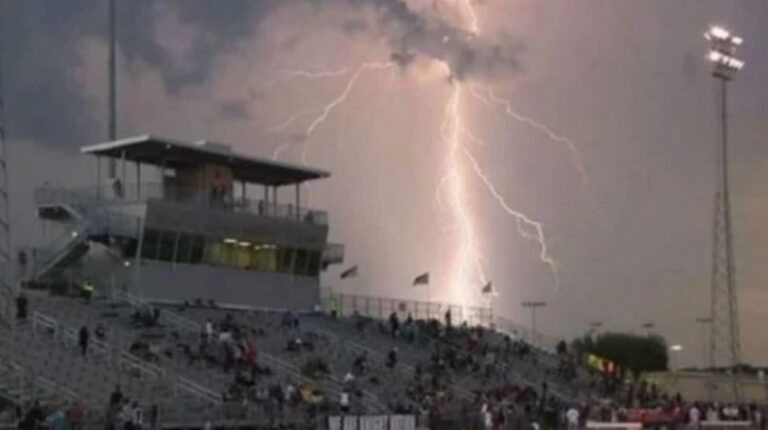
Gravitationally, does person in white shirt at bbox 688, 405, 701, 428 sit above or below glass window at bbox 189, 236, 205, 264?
below

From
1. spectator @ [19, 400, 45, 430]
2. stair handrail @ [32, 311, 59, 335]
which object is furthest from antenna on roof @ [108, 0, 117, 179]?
spectator @ [19, 400, 45, 430]

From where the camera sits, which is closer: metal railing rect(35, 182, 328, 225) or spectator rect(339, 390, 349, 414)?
spectator rect(339, 390, 349, 414)

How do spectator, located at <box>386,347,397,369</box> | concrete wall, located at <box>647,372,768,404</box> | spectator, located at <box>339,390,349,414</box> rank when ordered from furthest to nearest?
concrete wall, located at <box>647,372,768,404</box>, spectator, located at <box>386,347,397,369</box>, spectator, located at <box>339,390,349,414</box>

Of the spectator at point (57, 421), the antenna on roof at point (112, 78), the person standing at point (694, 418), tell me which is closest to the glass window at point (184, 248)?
the antenna on roof at point (112, 78)

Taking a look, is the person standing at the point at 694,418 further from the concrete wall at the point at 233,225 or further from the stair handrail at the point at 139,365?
the concrete wall at the point at 233,225

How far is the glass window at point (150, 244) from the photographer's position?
58.8m

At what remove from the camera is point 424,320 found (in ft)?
224

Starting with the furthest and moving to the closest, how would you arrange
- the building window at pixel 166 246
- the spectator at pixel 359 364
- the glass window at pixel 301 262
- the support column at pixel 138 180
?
the glass window at pixel 301 262 → the support column at pixel 138 180 → the building window at pixel 166 246 → the spectator at pixel 359 364

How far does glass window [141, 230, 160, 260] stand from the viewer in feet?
193

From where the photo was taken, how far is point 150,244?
5909 centimetres

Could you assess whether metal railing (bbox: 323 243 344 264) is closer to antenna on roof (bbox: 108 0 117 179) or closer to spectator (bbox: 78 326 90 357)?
antenna on roof (bbox: 108 0 117 179)

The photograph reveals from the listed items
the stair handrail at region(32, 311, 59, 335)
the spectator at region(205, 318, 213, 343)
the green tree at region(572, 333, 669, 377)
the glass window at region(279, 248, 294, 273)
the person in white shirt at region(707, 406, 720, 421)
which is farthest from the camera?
the green tree at region(572, 333, 669, 377)

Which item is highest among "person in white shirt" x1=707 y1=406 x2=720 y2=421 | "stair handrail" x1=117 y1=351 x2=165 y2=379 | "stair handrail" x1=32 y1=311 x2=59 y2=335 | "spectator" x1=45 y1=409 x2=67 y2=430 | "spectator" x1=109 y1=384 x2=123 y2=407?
"stair handrail" x1=32 y1=311 x2=59 y2=335

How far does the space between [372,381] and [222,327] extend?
6.03 m
